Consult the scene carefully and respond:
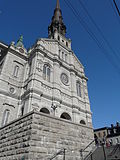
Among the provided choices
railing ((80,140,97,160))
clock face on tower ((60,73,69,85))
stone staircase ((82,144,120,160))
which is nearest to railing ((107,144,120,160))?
stone staircase ((82,144,120,160))

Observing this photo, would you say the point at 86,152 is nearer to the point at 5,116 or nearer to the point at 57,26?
the point at 5,116

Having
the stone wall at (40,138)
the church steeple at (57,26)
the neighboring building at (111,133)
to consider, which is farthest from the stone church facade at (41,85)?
the neighboring building at (111,133)

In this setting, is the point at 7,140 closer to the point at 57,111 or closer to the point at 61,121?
the point at 61,121

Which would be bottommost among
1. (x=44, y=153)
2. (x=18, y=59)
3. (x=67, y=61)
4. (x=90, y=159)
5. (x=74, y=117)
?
(x=90, y=159)

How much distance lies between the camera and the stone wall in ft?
22.3

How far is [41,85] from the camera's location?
57.0ft

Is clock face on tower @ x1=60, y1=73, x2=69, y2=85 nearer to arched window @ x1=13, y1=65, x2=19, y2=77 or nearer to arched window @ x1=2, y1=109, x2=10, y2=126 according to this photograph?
arched window @ x1=13, y1=65, x2=19, y2=77

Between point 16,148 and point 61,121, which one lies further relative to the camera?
point 61,121

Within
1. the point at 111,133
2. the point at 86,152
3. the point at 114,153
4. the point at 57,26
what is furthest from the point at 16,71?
the point at 111,133

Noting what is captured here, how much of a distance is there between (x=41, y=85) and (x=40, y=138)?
35.1 ft

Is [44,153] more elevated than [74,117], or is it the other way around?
[74,117]

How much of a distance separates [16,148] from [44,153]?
1931mm

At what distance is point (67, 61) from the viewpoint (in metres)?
25.2

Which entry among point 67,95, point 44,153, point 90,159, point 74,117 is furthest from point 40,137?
point 67,95
